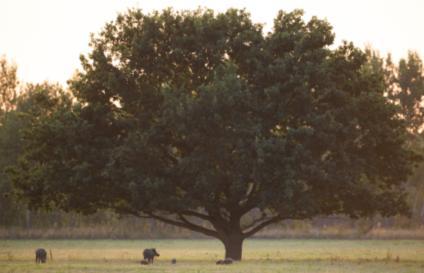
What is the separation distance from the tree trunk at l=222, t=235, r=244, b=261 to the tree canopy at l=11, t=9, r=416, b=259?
67 mm

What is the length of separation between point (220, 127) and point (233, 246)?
980 centimetres

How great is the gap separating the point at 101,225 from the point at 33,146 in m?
52.6

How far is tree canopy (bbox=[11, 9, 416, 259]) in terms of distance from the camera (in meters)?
54.2

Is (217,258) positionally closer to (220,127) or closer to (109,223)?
(220,127)

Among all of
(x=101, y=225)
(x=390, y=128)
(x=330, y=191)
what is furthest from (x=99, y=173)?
(x=101, y=225)

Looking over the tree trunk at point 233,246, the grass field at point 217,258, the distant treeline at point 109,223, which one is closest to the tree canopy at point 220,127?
→ the tree trunk at point 233,246

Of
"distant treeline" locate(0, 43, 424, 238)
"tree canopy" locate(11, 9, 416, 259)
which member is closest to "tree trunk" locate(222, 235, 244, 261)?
"tree canopy" locate(11, 9, 416, 259)

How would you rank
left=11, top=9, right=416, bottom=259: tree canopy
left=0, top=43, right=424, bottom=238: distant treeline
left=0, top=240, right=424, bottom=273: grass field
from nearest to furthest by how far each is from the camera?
1. left=0, top=240, right=424, bottom=273: grass field
2. left=11, top=9, right=416, bottom=259: tree canopy
3. left=0, top=43, right=424, bottom=238: distant treeline

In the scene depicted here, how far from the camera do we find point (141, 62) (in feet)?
190

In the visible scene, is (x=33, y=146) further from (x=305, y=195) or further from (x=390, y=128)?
(x=390, y=128)

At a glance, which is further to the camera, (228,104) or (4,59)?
(4,59)

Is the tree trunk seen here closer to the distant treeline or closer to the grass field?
the grass field

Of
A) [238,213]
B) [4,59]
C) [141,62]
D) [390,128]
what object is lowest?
[238,213]

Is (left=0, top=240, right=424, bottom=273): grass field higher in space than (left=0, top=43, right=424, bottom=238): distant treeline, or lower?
lower
